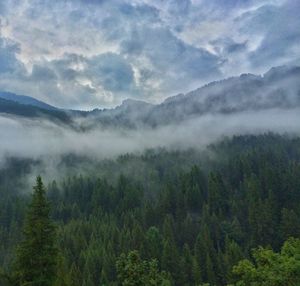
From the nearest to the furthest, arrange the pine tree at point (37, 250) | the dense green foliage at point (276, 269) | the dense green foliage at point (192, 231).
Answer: the dense green foliage at point (276, 269) < the pine tree at point (37, 250) < the dense green foliage at point (192, 231)

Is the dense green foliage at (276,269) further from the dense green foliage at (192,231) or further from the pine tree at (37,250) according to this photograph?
the dense green foliage at (192,231)

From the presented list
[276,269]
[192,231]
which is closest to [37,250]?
[276,269]

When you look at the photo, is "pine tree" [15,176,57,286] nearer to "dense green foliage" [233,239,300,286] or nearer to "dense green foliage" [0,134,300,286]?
"dense green foliage" [233,239,300,286]

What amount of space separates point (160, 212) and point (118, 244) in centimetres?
3577

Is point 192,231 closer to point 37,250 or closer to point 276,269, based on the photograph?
point 276,269

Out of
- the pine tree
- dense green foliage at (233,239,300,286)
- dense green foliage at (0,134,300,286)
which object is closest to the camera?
dense green foliage at (233,239,300,286)

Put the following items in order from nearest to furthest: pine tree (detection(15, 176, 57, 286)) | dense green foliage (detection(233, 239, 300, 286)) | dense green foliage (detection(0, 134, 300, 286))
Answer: dense green foliage (detection(233, 239, 300, 286)) → pine tree (detection(15, 176, 57, 286)) → dense green foliage (detection(0, 134, 300, 286))

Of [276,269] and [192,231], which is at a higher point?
[276,269]

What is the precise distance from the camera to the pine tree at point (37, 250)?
26.8m

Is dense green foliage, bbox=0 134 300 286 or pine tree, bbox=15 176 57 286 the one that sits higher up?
pine tree, bbox=15 176 57 286

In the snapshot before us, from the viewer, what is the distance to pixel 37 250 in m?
27.3

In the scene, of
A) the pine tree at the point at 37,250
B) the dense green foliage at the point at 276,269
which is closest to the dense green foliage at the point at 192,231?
the dense green foliage at the point at 276,269

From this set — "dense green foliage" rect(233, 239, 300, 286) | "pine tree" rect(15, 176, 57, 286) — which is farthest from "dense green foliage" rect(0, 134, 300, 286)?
"pine tree" rect(15, 176, 57, 286)

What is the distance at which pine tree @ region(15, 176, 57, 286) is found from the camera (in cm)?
2683
